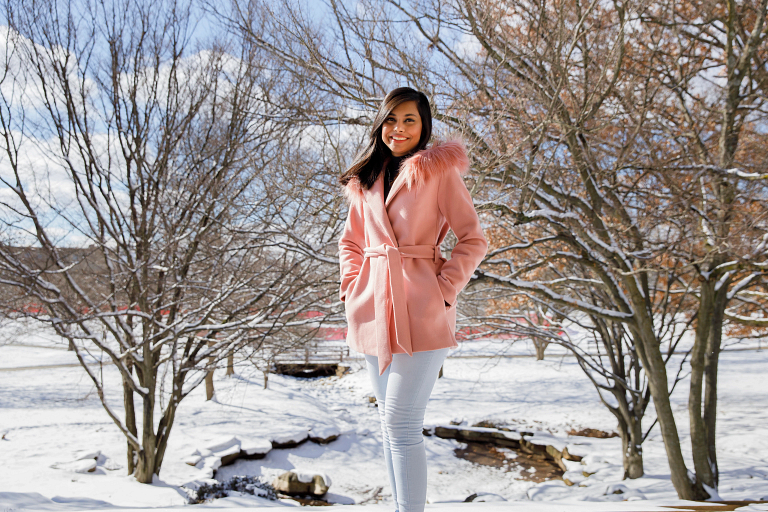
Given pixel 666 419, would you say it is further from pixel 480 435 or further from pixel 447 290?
pixel 480 435

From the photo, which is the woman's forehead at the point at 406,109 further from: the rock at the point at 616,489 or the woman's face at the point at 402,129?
the rock at the point at 616,489

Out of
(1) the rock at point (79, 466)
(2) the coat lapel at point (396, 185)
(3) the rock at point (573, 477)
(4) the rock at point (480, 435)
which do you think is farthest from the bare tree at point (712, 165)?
(1) the rock at point (79, 466)

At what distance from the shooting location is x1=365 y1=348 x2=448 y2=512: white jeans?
154 cm

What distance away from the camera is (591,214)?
195 inches

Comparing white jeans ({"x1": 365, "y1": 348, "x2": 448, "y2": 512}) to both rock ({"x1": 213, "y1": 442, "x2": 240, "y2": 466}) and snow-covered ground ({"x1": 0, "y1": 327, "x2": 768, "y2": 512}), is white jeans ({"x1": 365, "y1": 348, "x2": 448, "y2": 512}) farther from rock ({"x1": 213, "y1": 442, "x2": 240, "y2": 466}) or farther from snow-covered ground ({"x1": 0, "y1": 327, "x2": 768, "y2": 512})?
rock ({"x1": 213, "y1": 442, "x2": 240, "y2": 466})

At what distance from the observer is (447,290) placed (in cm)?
161

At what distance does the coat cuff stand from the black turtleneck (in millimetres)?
451

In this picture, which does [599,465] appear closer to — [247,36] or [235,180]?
[235,180]

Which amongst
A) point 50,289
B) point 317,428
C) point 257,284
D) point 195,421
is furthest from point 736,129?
point 195,421

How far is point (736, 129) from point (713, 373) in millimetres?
2835

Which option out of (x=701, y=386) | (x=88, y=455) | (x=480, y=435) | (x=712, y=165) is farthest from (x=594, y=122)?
(x=88, y=455)

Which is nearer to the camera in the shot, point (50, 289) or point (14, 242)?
point (50, 289)

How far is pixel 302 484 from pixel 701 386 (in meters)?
5.55

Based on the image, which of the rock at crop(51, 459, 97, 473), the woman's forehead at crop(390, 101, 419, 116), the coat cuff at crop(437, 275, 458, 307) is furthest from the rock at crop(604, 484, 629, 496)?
the rock at crop(51, 459, 97, 473)
